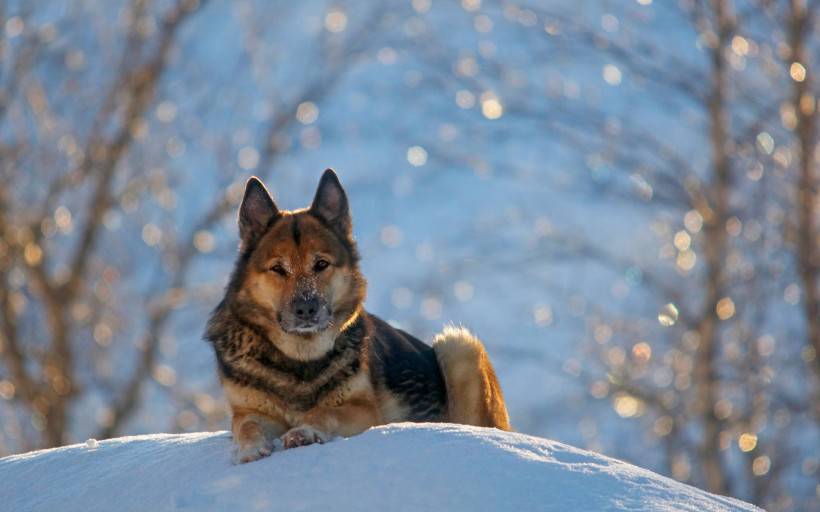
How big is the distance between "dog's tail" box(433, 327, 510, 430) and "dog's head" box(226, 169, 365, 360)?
0.86 m

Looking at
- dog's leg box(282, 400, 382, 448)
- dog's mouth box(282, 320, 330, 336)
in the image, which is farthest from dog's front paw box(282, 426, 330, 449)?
dog's mouth box(282, 320, 330, 336)

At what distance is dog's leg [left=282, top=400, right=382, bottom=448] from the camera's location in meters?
5.29

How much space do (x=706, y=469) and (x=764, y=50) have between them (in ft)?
16.2

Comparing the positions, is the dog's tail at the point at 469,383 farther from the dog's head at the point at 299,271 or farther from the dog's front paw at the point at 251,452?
the dog's front paw at the point at 251,452

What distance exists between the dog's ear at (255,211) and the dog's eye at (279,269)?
0.31 metres

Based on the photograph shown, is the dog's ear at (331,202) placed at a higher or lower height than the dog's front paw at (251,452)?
higher

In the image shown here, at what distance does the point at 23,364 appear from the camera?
17344mm

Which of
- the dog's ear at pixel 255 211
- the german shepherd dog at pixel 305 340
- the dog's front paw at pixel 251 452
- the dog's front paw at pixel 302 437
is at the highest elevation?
the dog's ear at pixel 255 211

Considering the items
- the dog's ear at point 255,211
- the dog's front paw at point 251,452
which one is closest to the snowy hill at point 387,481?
the dog's front paw at point 251,452

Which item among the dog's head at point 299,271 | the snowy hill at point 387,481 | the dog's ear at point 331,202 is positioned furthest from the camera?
the dog's ear at point 331,202

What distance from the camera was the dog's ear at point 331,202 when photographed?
6383mm

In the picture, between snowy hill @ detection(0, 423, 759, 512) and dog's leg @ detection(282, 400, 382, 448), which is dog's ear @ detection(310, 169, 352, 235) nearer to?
dog's leg @ detection(282, 400, 382, 448)

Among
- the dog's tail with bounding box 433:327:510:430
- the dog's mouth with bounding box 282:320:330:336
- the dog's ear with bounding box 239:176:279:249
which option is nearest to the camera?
the dog's mouth with bounding box 282:320:330:336

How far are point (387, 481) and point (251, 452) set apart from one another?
87 cm
